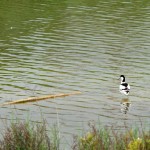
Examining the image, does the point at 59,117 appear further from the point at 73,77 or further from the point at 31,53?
the point at 31,53

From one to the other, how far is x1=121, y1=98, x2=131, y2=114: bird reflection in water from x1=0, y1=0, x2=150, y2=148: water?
0.04 m

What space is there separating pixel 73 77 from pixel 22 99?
4662 millimetres

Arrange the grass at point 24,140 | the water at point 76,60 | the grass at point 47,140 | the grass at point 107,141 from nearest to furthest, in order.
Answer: the grass at point 107,141, the grass at point 47,140, the grass at point 24,140, the water at point 76,60

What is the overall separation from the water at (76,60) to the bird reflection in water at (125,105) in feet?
0.13

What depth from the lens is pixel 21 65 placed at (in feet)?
91.6

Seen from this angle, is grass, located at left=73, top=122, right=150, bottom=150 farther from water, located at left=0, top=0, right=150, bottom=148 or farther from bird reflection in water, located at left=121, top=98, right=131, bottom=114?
bird reflection in water, located at left=121, top=98, right=131, bottom=114

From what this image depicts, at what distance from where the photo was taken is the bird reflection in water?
806 inches

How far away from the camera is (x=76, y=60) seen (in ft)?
95.7

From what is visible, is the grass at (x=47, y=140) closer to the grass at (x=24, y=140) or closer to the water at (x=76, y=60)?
the grass at (x=24, y=140)

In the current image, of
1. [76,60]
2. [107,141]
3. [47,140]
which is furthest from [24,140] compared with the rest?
[76,60]

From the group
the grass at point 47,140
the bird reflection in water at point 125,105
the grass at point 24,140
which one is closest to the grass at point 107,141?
the grass at point 47,140

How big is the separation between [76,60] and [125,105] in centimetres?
852

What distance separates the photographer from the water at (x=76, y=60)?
20.1m

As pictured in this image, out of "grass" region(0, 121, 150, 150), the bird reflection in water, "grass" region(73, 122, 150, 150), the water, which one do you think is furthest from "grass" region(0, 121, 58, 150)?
the bird reflection in water
